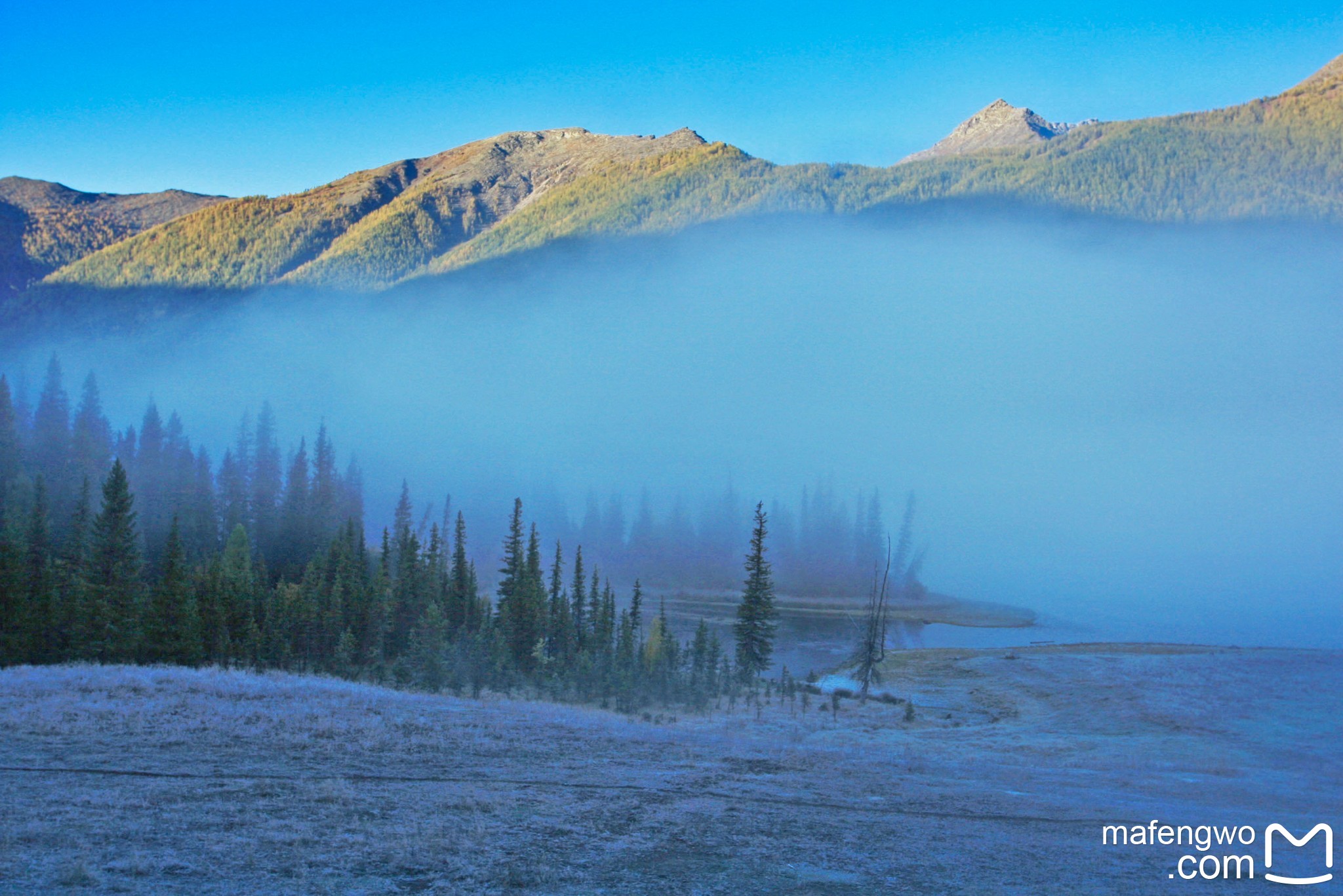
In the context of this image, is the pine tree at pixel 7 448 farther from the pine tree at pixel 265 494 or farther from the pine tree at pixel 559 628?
the pine tree at pixel 559 628

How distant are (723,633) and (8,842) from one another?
8496 cm

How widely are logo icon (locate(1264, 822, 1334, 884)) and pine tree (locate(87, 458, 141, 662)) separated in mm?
49243

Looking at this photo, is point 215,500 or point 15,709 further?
point 215,500

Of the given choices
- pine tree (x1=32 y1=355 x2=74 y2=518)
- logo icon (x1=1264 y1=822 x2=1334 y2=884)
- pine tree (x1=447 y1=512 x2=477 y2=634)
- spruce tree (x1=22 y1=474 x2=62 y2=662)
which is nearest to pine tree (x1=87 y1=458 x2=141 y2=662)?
spruce tree (x1=22 y1=474 x2=62 y2=662)

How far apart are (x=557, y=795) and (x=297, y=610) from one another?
45.7 m

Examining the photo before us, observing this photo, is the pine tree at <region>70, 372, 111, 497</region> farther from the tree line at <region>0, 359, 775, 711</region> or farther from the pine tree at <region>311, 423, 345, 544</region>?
the pine tree at <region>311, 423, 345, 544</region>

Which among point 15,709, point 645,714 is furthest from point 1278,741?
point 15,709

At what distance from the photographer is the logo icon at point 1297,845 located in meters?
12.0

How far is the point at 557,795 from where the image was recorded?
14.4 m

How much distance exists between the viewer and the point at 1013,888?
34.9 feet

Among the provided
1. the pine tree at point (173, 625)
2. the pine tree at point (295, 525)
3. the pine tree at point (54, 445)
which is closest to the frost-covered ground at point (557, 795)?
the pine tree at point (173, 625)

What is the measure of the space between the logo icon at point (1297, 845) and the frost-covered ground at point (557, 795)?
1.21 feet

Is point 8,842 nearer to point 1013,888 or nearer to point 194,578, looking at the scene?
point 1013,888

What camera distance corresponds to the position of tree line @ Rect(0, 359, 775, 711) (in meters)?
42.9
